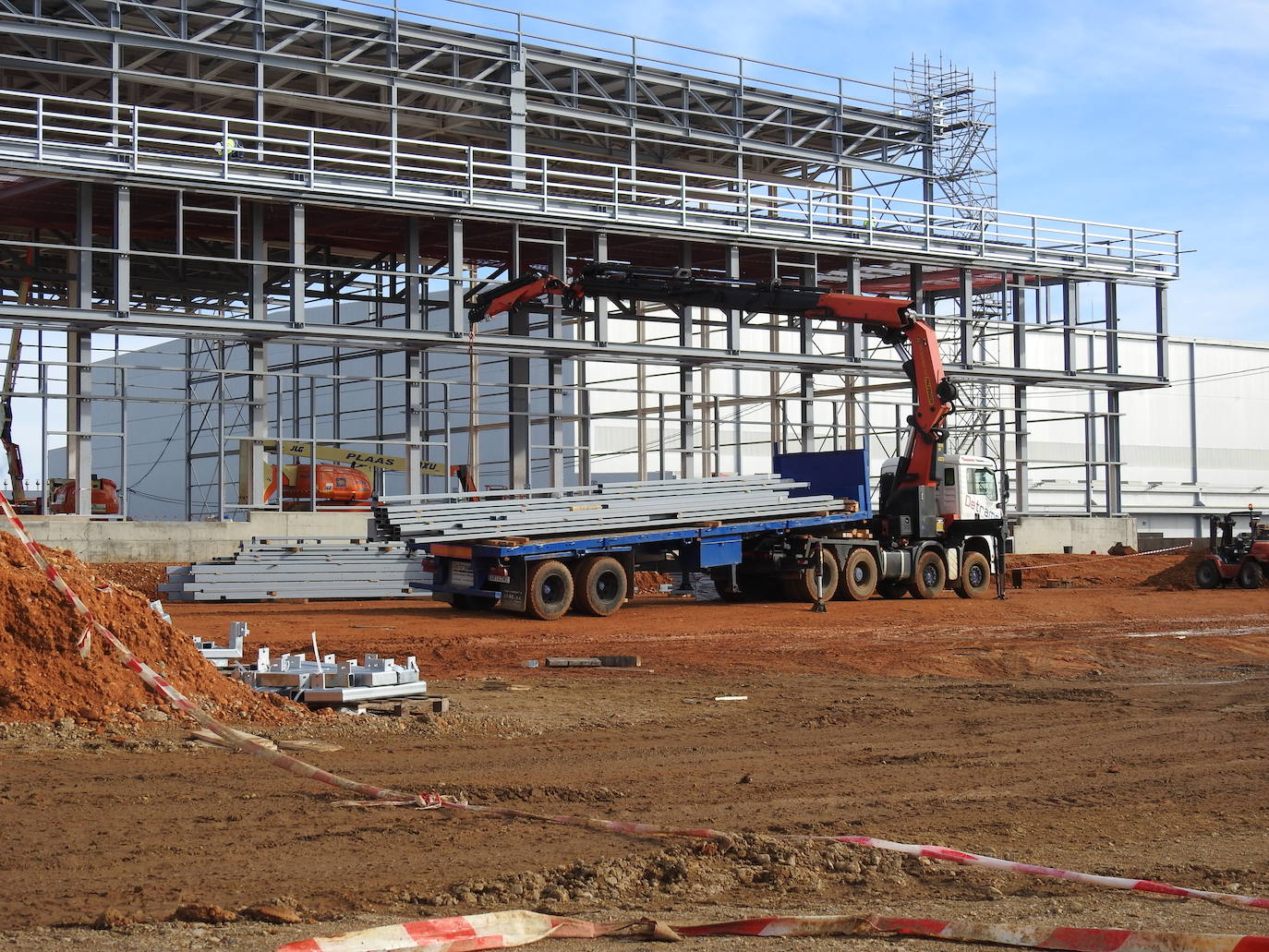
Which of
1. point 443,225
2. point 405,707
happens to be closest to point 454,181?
point 443,225

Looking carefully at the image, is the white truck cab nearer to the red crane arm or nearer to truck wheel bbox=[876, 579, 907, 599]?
the red crane arm

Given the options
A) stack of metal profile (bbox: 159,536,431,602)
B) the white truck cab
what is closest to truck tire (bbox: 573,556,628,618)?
stack of metal profile (bbox: 159,536,431,602)

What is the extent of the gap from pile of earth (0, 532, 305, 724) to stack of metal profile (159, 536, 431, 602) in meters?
12.3

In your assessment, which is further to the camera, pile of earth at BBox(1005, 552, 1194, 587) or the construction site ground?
pile of earth at BBox(1005, 552, 1194, 587)

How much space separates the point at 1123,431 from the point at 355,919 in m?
60.9

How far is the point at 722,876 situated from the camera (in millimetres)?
6945

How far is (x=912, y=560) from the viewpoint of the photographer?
27734mm

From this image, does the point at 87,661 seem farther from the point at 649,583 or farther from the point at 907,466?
the point at 649,583

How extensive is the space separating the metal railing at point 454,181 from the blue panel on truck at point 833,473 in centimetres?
820

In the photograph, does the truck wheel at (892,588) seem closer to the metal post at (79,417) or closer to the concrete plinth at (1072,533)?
the concrete plinth at (1072,533)

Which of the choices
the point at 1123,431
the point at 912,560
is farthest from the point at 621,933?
the point at 1123,431

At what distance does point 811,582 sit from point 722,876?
19.3m

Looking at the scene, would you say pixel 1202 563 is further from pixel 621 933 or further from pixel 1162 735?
pixel 621 933

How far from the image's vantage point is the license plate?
22.9 metres
